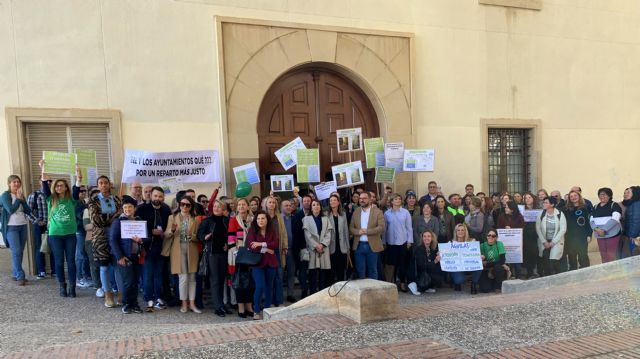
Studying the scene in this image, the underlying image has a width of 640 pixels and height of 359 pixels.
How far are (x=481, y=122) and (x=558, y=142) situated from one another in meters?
2.61

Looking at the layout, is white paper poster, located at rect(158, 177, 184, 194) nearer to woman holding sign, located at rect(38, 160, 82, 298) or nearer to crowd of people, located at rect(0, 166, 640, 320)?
crowd of people, located at rect(0, 166, 640, 320)

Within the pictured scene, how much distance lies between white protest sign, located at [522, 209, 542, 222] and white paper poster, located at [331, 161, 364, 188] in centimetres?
346

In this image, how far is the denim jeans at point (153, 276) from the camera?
6531mm

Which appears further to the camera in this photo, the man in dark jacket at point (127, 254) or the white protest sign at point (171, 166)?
the white protest sign at point (171, 166)

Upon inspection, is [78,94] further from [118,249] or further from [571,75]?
[571,75]

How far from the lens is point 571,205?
8648 mm

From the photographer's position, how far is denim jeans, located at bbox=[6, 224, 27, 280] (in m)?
7.14

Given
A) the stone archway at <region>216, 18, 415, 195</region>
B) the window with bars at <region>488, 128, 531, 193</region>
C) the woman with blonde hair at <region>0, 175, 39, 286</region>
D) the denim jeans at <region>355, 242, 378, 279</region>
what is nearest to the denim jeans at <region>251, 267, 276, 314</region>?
the denim jeans at <region>355, 242, 378, 279</region>

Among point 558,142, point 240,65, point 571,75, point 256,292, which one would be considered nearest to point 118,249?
point 256,292

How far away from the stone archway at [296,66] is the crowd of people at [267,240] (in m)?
1.92

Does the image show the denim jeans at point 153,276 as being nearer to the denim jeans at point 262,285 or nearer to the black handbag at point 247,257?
the black handbag at point 247,257

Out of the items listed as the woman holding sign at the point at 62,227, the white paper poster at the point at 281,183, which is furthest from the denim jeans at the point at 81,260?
the white paper poster at the point at 281,183

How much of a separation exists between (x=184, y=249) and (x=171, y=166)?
2.65 metres

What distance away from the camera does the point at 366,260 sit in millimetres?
7707
